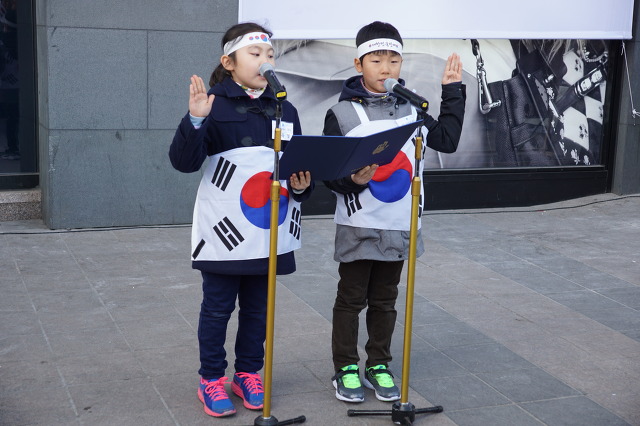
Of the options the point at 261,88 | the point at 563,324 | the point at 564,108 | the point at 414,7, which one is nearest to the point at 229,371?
the point at 261,88

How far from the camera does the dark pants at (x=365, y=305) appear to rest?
4.59m

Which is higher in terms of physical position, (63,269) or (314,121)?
(314,121)

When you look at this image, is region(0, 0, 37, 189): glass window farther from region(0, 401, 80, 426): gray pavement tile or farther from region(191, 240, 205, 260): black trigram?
region(191, 240, 205, 260): black trigram

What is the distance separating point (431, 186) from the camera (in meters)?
9.30

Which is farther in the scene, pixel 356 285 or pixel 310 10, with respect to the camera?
pixel 310 10

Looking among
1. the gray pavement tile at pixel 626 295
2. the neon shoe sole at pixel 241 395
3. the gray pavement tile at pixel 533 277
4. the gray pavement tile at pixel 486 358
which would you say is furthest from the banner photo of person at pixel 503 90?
the neon shoe sole at pixel 241 395

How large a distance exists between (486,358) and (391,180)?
4.49 feet

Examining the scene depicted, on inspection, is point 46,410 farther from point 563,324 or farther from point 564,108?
point 564,108

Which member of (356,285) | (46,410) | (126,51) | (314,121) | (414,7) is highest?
(414,7)

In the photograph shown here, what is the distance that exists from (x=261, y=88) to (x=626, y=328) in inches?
120

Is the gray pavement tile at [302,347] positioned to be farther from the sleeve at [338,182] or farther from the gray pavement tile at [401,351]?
the sleeve at [338,182]

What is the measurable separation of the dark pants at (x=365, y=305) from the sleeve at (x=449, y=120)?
2.11ft

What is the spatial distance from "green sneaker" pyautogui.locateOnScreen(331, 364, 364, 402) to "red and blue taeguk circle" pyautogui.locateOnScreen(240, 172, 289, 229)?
89 centimetres

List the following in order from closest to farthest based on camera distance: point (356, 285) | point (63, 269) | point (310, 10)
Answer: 1. point (356, 285)
2. point (63, 269)
3. point (310, 10)
